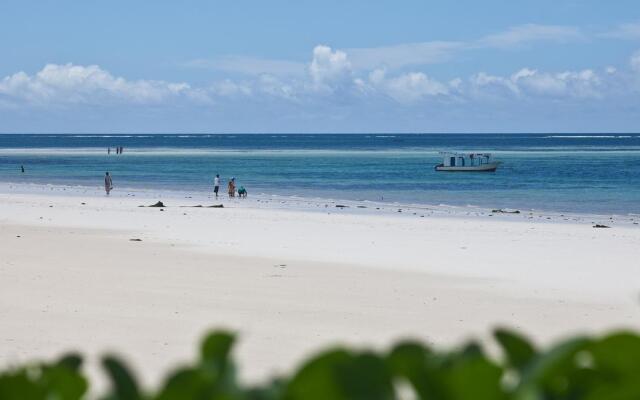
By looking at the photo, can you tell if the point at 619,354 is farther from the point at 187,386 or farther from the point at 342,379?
the point at 187,386

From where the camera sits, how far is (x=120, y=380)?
1.17m

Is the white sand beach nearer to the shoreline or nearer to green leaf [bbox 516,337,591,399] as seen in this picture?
green leaf [bbox 516,337,591,399]

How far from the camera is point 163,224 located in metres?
26.9

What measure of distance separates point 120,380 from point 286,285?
1304cm

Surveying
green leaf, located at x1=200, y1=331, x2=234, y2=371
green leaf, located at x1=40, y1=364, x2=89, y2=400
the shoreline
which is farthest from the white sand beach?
the shoreline

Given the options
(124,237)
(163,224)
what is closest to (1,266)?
(124,237)

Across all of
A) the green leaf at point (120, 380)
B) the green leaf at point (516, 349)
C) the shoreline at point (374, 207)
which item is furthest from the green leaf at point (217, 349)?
the shoreline at point (374, 207)

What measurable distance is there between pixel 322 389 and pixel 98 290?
12.6 metres

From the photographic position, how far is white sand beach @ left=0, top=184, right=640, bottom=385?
33.1ft

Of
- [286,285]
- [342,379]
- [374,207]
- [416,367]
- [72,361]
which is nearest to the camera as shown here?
[342,379]

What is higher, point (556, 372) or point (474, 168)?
point (556, 372)

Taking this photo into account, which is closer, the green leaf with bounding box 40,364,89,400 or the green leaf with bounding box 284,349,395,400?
the green leaf with bounding box 284,349,395,400

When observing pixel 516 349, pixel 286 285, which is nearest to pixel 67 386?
pixel 516 349

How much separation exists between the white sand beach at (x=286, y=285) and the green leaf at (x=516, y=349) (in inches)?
81.7
